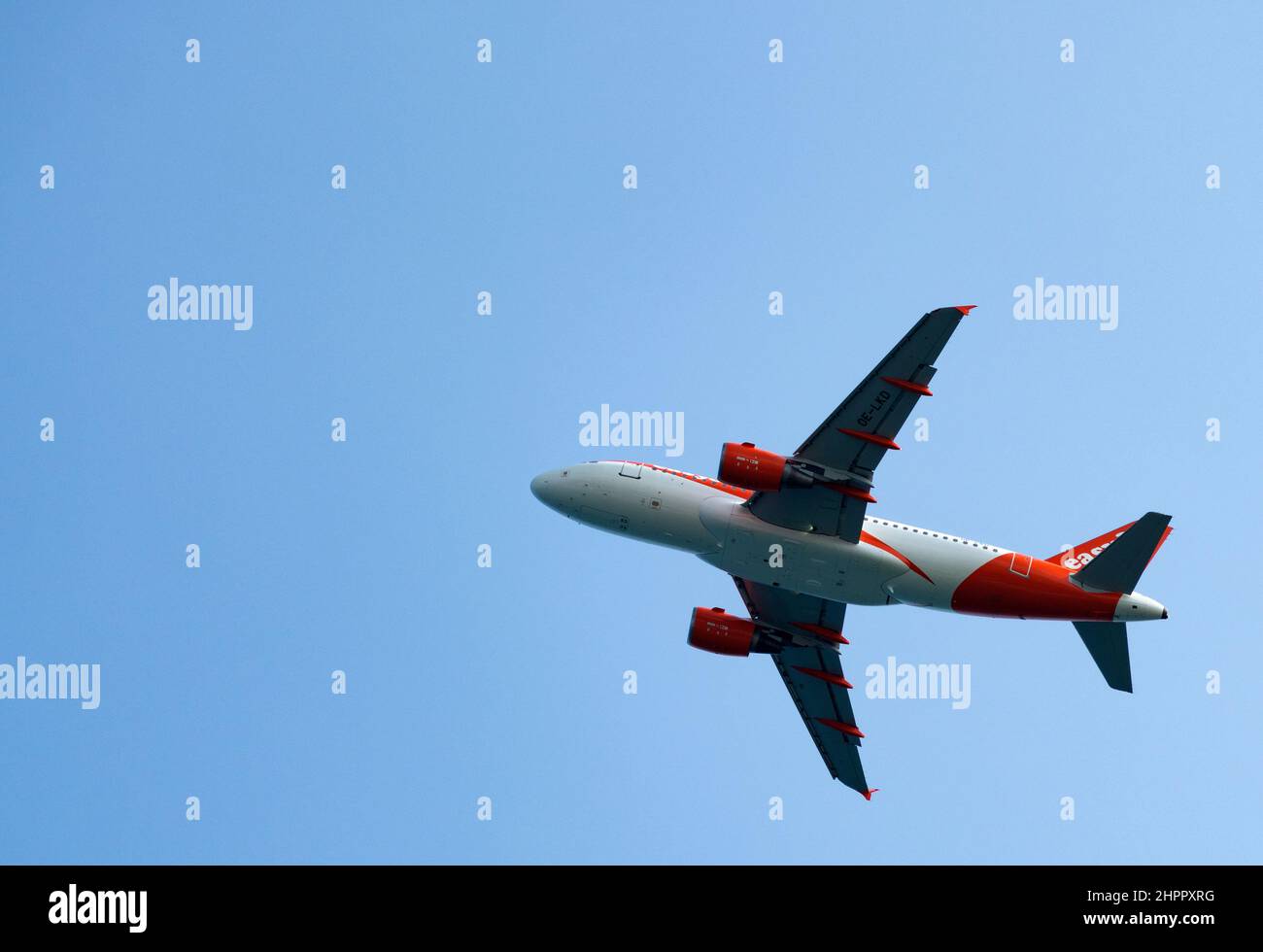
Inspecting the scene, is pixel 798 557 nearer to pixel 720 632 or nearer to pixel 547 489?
pixel 720 632

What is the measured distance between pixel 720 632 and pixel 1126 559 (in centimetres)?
1633

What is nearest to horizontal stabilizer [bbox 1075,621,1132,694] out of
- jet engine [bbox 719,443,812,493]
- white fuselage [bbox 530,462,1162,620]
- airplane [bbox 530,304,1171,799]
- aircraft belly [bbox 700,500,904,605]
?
airplane [bbox 530,304,1171,799]

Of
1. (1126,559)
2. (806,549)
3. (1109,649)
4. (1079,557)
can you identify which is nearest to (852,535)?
(806,549)

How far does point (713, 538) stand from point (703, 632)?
711cm

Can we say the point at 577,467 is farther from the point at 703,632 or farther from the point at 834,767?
the point at 834,767

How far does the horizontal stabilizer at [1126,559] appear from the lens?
45.9m

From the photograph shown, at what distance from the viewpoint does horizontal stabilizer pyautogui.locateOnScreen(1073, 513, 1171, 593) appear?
45.9 meters

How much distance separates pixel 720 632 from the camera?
54.4 meters

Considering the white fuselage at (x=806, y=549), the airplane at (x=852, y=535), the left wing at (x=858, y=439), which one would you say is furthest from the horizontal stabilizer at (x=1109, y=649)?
the left wing at (x=858, y=439)

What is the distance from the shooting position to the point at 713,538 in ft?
160

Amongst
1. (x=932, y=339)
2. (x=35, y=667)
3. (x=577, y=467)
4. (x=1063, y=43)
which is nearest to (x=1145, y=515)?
(x=932, y=339)

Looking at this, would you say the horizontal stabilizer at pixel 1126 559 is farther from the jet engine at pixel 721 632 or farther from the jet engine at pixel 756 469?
the jet engine at pixel 721 632

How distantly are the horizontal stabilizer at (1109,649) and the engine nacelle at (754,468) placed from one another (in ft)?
41.4

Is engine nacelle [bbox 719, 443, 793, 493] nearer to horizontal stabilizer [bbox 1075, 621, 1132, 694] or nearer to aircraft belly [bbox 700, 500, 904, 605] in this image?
aircraft belly [bbox 700, 500, 904, 605]
